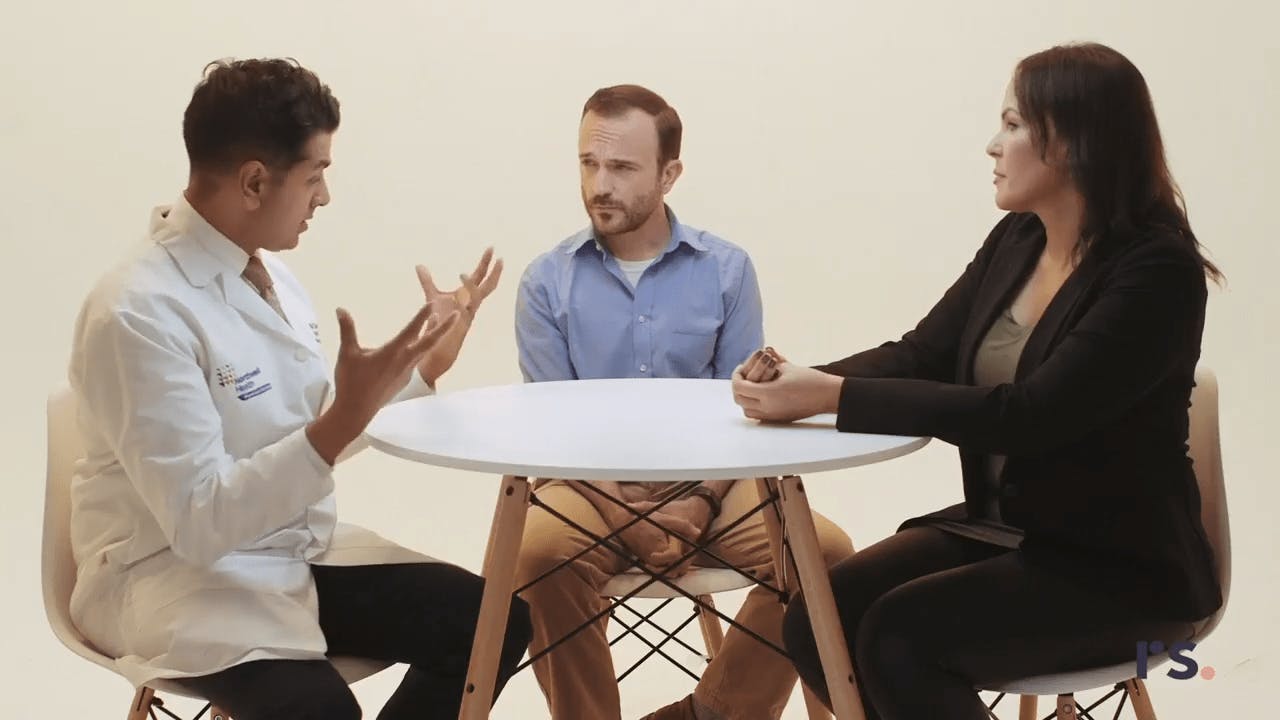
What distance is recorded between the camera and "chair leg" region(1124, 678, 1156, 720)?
2.77 m

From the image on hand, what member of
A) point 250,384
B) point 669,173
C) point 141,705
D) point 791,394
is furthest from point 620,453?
point 669,173

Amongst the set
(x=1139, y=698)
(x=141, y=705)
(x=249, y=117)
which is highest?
(x=249, y=117)

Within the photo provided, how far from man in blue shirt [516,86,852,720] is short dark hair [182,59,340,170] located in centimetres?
98

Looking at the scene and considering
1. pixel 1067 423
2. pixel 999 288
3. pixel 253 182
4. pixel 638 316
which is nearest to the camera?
pixel 1067 423

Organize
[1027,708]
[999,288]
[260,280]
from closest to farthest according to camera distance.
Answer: [260,280] → [999,288] → [1027,708]

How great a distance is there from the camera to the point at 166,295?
7.75ft

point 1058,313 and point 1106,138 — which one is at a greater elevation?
point 1106,138

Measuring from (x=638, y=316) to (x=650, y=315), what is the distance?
0.03 metres

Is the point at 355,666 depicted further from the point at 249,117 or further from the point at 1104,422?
the point at 1104,422

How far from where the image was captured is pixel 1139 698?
9.27ft

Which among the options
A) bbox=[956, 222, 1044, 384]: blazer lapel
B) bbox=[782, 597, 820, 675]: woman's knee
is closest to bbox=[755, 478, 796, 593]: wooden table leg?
bbox=[782, 597, 820, 675]: woman's knee

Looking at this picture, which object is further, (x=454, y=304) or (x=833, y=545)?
(x=833, y=545)

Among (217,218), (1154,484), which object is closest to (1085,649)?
(1154,484)

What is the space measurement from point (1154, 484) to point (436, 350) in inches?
51.7
